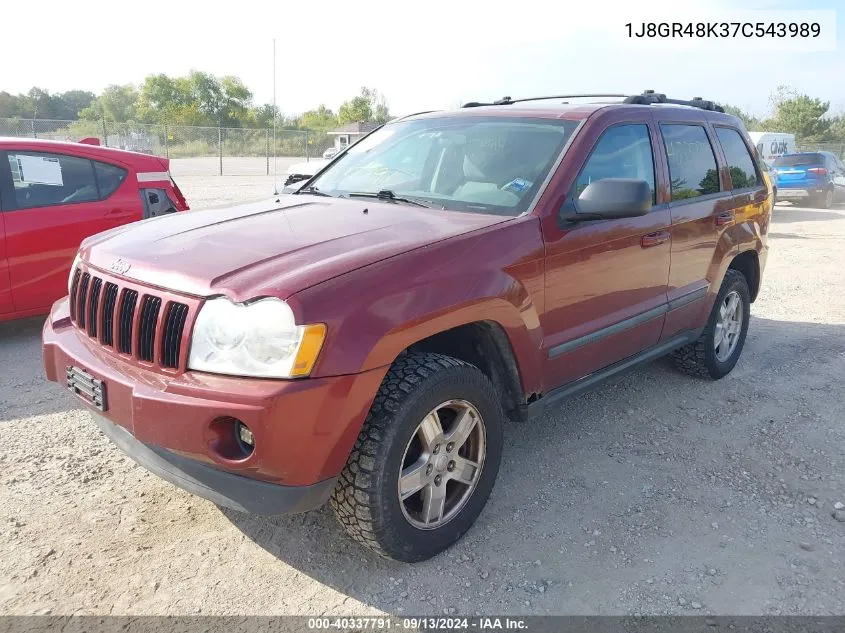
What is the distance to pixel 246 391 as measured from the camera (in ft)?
7.22

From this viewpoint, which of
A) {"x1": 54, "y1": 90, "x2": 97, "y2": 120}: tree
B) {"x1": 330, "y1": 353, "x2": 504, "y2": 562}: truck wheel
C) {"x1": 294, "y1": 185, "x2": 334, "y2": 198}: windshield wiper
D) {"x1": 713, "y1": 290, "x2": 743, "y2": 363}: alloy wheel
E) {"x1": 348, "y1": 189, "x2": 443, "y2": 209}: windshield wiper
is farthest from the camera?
{"x1": 54, "y1": 90, "x2": 97, "y2": 120}: tree

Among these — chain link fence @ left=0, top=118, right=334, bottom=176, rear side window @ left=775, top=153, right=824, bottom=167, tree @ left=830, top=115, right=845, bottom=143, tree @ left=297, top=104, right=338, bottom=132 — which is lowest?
rear side window @ left=775, top=153, right=824, bottom=167

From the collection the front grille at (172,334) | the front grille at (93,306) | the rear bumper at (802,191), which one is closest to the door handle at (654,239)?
the front grille at (172,334)

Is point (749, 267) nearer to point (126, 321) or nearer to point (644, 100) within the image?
point (644, 100)

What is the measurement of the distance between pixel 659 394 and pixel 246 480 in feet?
10.6

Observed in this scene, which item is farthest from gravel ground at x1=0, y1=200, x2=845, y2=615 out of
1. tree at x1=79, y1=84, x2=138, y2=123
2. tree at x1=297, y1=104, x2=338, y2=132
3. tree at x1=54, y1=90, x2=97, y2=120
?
tree at x1=54, y1=90, x2=97, y2=120

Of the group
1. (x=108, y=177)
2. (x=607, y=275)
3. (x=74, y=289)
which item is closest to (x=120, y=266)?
(x=74, y=289)

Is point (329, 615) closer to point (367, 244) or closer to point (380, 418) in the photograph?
point (380, 418)

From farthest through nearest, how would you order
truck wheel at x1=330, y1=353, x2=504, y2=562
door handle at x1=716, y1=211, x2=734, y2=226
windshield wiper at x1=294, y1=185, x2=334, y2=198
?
door handle at x1=716, y1=211, x2=734, y2=226
windshield wiper at x1=294, y1=185, x2=334, y2=198
truck wheel at x1=330, y1=353, x2=504, y2=562

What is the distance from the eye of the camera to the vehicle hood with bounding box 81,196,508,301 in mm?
2373

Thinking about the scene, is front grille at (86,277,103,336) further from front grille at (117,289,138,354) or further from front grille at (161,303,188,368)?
front grille at (161,303,188,368)

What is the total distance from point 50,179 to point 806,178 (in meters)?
18.4

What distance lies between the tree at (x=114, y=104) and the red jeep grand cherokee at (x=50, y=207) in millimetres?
81672

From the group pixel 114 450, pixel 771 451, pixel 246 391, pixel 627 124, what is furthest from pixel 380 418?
pixel 771 451
